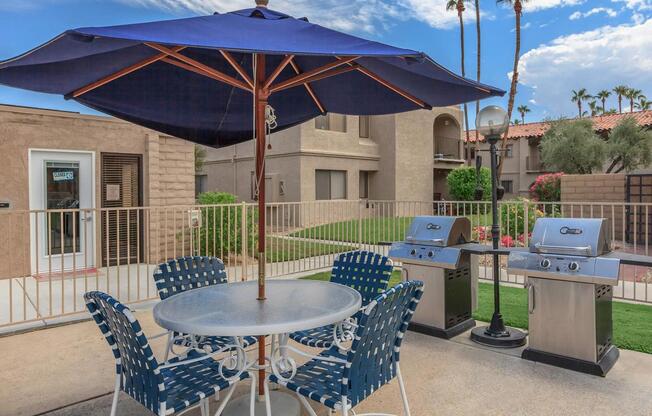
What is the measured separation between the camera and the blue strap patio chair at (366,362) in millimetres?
2191

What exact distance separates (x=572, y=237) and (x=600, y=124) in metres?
25.6

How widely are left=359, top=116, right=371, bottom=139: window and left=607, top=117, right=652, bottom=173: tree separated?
422 inches

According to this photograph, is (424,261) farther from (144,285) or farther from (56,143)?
(56,143)

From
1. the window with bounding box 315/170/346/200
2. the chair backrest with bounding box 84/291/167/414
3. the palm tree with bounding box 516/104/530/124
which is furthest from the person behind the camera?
the palm tree with bounding box 516/104/530/124

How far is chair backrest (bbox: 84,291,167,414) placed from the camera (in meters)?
2.11

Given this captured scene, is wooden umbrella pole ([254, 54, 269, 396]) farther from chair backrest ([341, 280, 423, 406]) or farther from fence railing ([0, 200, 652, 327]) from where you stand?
fence railing ([0, 200, 652, 327])

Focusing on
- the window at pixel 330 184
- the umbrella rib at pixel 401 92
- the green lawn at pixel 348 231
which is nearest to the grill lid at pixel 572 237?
the umbrella rib at pixel 401 92

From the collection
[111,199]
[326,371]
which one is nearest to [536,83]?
[111,199]

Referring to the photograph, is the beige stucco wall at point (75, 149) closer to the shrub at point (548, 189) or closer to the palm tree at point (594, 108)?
the shrub at point (548, 189)

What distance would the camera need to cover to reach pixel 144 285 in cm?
697

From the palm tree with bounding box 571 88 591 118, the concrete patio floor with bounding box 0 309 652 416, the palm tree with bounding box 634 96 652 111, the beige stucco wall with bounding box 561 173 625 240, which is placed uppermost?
the palm tree with bounding box 571 88 591 118

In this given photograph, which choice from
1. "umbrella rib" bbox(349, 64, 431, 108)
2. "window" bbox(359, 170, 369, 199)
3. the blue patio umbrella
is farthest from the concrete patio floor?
"window" bbox(359, 170, 369, 199)

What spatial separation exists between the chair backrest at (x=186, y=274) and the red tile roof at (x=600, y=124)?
23468 mm

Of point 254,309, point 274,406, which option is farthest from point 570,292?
point 254,309
